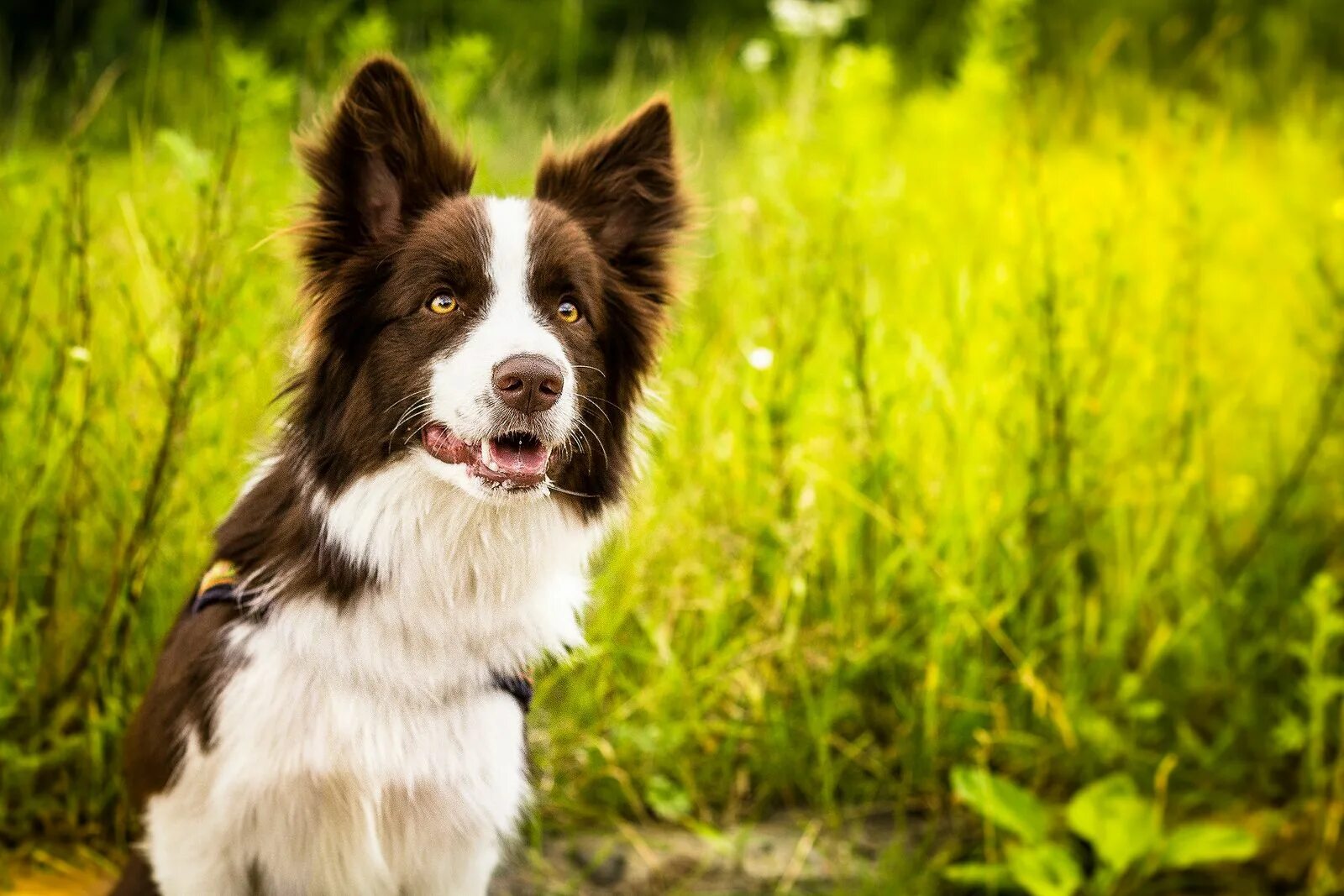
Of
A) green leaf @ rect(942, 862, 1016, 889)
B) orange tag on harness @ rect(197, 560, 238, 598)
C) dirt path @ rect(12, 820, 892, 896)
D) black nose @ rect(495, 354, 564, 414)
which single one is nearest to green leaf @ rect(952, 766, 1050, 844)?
green leaf @ rect(942, 862, 1016, 889)

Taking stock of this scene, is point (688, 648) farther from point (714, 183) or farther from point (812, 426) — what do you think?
point (714, 183)

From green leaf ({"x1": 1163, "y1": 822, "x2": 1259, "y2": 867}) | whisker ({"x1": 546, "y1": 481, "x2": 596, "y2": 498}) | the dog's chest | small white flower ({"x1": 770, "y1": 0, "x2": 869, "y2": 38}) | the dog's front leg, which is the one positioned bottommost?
green leaf ({"x1": 1163, "y1": 822, "x2": 1259, "y2": 867})

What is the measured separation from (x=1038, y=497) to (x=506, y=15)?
7962 mm

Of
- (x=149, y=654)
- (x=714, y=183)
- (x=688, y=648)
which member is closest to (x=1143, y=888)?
(x=688, y=648)

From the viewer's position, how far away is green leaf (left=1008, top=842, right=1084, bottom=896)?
10.3ft

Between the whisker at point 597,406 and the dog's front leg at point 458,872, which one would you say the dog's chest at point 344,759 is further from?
the whisker at point 597,406

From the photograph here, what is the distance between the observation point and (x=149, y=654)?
10.2ft

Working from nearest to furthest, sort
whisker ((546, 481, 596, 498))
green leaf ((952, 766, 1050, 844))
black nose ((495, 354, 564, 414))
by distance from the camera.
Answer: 1. black nose ((495, 354, 564, 414))
2. whisker ((546, 481, 596, 498))
3. green leaf ((952, 766, 1050, 844))

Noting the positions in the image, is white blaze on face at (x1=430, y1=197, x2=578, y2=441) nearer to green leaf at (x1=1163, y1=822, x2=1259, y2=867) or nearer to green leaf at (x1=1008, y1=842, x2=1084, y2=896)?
green leaf at (x1=1008, y1=842, x2=1084, y2=896)

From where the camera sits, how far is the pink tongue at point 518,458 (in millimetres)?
2246

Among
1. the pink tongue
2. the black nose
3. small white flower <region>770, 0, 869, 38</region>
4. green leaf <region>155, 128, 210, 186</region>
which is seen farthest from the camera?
small white flower <region>770, 0, 869, 38</region>

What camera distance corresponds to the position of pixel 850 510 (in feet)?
12.2

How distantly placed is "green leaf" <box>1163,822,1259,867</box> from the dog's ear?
2.02 m

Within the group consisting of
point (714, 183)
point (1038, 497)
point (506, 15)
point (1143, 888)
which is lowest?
point (1143, 888)
